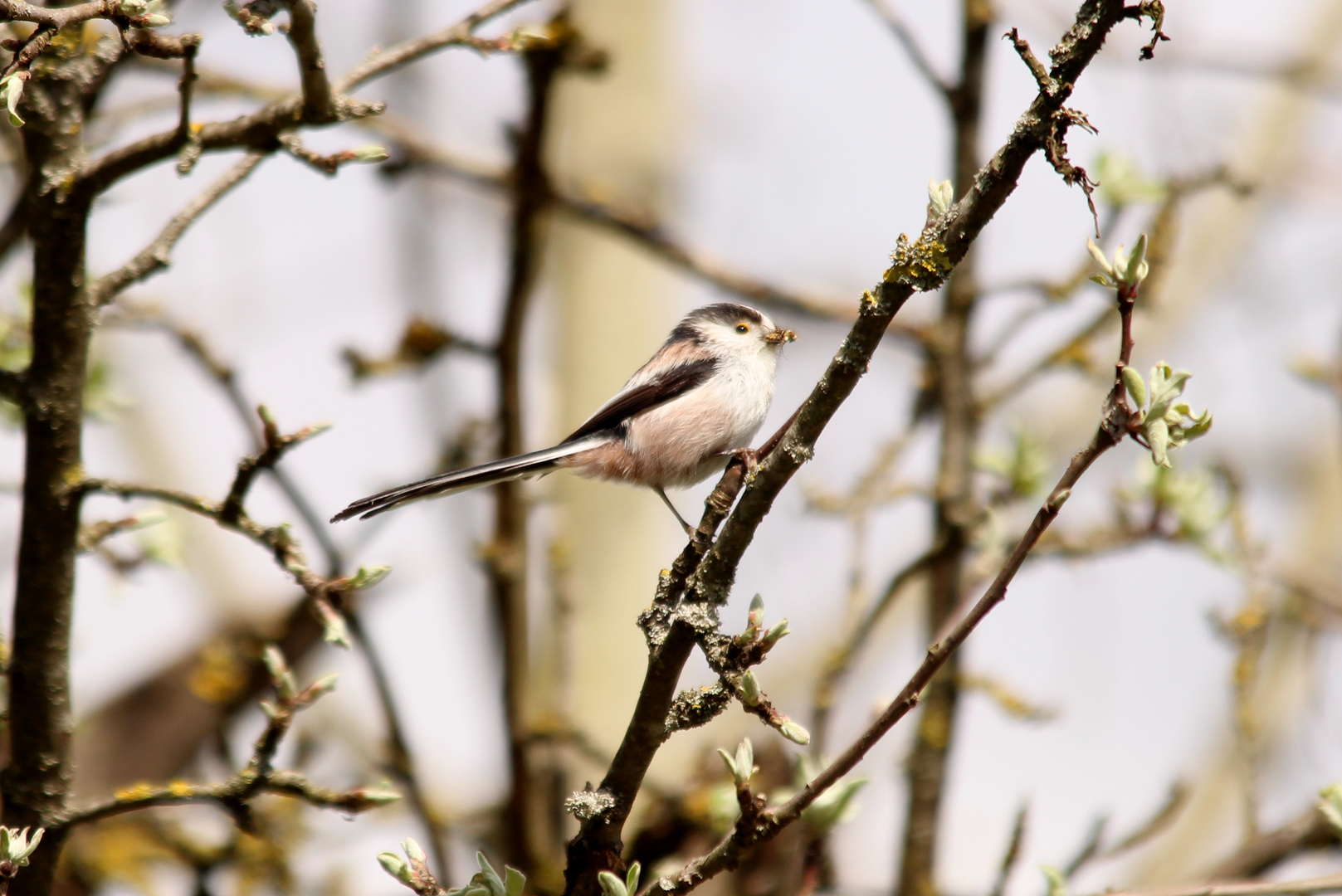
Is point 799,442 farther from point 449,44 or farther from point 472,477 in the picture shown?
point 472,477

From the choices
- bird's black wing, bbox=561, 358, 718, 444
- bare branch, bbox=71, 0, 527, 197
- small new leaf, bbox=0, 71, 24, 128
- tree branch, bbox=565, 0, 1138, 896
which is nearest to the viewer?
tree branch, bbox=565, 0, 1138, 896

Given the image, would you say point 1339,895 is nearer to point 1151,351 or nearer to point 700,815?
point 700,815

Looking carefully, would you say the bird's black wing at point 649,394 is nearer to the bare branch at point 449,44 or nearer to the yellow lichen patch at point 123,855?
the bare branch at point 449,44

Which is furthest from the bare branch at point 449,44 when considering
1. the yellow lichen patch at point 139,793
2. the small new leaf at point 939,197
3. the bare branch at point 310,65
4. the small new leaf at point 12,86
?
the yellow lichen patch at point 139,793

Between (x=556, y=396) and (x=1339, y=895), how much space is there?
492 cm

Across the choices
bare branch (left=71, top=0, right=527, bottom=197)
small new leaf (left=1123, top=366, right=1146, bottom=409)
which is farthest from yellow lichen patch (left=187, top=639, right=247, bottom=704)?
small new leaf (left=1123, top=366, right=1146, bottom=409)

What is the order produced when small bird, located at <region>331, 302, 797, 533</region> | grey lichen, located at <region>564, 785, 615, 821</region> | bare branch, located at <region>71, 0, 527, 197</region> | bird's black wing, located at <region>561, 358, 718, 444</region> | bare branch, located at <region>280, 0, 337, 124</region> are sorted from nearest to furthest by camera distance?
grey lichen, located at <region>564, 785, 615, 821</region> < bare branch, located at <region>280, 0, 337, 124</region> < bare branch, located at <region>71, 0, 527, 197</region> < small bird, located at <region>331, 302, 797, 533</region> < bird's black wing, located at <region>561, 358, 718, 444</region>

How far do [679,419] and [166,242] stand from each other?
1.61 meters

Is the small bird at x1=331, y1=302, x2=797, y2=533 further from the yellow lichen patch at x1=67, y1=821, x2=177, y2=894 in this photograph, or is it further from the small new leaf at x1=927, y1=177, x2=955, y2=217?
the yellow lichen patch at x1=67, y1=821, x2=177, y2=894

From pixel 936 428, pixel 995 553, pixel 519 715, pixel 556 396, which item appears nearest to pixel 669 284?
pixel 556 396

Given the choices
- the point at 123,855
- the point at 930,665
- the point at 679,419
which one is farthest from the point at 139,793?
the point at 123,855

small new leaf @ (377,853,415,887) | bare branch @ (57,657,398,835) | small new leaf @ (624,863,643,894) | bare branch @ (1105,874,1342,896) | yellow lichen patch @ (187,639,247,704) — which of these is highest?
yellow lichen patch @ (187,639,247,704)

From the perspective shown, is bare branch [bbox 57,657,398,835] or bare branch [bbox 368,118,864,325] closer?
bare branch [bbox 57,657,398,835]

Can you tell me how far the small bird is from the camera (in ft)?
11.5
